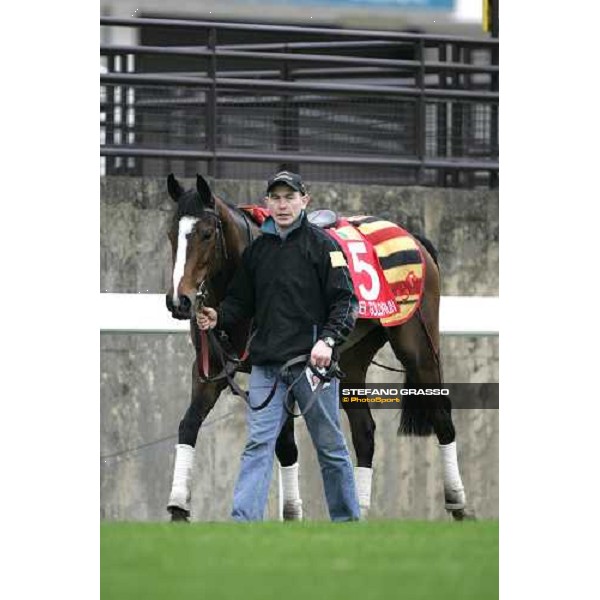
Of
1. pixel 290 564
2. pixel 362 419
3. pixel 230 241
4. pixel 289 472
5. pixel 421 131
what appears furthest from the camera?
pixel 421 131

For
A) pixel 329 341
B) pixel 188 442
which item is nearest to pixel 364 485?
pixel 188 442

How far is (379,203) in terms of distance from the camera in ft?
36.6

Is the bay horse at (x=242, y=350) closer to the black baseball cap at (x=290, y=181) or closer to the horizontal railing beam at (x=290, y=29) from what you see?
the black baseball cap at (x=290, y=181)

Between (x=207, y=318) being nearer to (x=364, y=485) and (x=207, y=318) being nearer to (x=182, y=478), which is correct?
(x=182, y=478)

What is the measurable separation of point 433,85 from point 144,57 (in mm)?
1551

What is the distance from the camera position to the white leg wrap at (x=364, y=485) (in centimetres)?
1058

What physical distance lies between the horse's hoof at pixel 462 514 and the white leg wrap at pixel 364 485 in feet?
1.20

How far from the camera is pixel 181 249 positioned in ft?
33.0

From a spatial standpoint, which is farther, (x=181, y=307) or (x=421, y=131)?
(x=421, y=131)

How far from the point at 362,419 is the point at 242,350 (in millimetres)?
778
